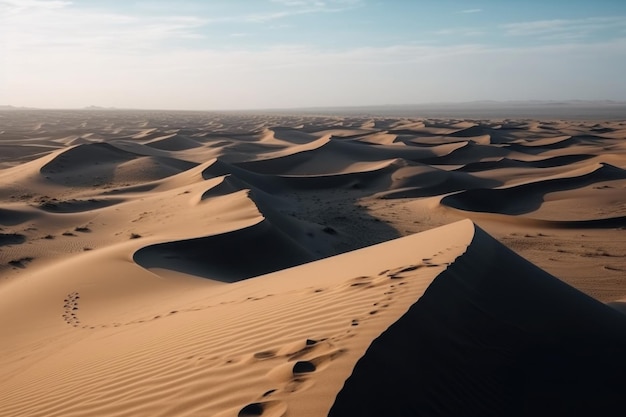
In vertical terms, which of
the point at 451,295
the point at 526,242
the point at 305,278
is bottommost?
the point at 526,242

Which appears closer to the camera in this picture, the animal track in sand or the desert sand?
the desert sand

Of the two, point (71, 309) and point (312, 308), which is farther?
point (71, 309)

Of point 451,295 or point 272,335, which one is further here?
point 451,295

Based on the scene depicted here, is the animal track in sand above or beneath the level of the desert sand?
beneath

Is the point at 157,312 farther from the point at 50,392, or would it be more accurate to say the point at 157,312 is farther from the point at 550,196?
the point at 550,196

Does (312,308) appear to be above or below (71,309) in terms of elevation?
above

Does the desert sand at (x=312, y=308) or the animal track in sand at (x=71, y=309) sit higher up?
the desert sand at (x=312, y=308)

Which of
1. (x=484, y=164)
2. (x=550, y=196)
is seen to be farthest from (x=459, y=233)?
(x=484, y=164)

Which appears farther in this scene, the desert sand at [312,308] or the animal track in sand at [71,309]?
the animal track in sand at [71,309]
